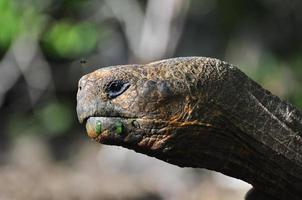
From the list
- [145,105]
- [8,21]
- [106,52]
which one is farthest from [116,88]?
[106,52]

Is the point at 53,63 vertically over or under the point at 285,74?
under

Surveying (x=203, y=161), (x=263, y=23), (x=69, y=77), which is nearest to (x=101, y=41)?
(x=69, y=77)

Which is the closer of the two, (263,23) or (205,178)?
(205,178)

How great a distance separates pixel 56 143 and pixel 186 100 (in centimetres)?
1121

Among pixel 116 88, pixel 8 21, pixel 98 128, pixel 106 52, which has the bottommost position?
pixel 106 52

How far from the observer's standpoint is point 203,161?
2568 mm

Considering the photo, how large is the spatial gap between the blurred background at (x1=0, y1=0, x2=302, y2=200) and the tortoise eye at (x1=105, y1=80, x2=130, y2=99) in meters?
8.05

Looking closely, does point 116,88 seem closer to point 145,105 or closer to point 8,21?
point 145,105

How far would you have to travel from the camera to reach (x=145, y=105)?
247 centimetres

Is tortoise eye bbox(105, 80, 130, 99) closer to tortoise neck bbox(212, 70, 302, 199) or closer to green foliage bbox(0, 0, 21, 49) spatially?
tortoise neck bbox(212, 70, 302, 199)

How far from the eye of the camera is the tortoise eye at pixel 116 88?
2.46 meters

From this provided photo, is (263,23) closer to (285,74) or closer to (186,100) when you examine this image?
(285,74)

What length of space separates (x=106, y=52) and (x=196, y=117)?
1041 cm

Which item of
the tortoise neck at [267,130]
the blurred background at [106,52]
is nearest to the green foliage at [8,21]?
the blurred background at [106,52]
